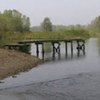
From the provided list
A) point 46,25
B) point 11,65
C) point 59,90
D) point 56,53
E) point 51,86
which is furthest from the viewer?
point 46,25

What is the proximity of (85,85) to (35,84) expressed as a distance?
2723mm

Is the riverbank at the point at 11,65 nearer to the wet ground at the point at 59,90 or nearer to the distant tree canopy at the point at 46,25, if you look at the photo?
the wet ground at the point at 59,90

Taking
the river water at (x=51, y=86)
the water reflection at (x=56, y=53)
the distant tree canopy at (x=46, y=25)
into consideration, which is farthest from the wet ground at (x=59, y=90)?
the distant tree canopy at (x=46, y=25)

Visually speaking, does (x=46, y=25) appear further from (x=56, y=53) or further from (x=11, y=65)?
(x=11, y=65)

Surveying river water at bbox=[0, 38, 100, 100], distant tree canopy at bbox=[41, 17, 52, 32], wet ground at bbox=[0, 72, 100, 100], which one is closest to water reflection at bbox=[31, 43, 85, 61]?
river water at bbox=[0, 38, 100, 100]

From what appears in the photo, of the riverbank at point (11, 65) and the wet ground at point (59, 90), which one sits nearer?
the wet ground at point (59, 90)

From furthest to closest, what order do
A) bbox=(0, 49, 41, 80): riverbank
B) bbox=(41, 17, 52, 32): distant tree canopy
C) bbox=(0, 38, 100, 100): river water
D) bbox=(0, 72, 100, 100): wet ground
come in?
bbox=(41, 17, 52, 32): distant tree canopy, bbox=(0, 49, 41, 80): riverbank, bbox=(0, 38, 100, 100): river water, bbox=(0, 72, 100, 100): wet ground

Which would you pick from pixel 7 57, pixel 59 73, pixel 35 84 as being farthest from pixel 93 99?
pixel 7 57

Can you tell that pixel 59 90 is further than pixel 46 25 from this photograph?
No

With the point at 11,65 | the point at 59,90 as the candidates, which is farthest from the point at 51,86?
the point at 11,65

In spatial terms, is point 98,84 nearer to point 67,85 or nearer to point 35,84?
point 67,85

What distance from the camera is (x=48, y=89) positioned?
16.2m

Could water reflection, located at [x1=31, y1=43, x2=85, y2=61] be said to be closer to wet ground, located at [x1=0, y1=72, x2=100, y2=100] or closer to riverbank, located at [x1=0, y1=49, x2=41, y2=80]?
riverbank, located at [x1=0, y1=49, x2=41, y2=80]

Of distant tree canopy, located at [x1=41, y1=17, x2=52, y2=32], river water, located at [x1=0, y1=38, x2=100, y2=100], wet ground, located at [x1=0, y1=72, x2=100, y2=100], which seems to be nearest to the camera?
wet ground, located at [x1=0, y1=72, x2=100, y2=100]
